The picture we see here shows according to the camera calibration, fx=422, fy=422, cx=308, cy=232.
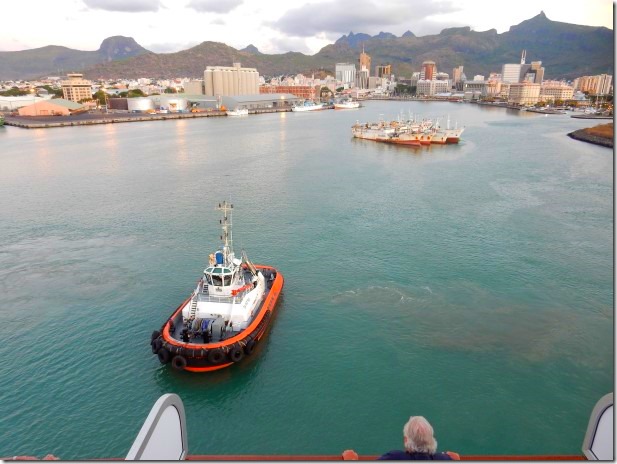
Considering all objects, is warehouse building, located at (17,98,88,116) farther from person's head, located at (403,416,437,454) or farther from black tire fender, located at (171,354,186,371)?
person's head, located at (403,416,437,454)

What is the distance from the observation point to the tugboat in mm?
9539

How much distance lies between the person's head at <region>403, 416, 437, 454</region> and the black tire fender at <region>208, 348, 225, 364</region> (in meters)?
7.35

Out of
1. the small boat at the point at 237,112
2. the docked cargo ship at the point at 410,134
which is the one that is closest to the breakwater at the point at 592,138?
the docked cargo ship at the point at 410,134

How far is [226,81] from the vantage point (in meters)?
99.4

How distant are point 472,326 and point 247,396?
6289 millimetres

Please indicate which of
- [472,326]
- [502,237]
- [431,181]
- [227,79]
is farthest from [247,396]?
[227,79]

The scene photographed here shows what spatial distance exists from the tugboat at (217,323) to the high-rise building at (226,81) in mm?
95326

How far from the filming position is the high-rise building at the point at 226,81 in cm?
Answer: 9788

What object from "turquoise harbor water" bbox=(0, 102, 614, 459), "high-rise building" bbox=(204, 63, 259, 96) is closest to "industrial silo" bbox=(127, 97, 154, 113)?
"high-rise building" bbox=(204, 63, 259, 96)

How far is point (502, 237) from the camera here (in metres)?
18.1

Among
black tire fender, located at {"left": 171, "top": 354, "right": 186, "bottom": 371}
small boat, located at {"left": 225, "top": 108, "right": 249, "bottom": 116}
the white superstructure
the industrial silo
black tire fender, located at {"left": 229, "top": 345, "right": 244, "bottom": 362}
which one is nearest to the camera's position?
black tire fender, located at {"left": 171, "top": 354, "right": 186, "bottom": 371}

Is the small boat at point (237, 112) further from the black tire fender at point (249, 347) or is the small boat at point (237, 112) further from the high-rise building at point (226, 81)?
the black tire fender at point (249, 347)

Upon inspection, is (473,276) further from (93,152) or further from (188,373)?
(93,152)

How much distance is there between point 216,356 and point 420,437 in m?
7.46
